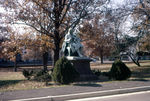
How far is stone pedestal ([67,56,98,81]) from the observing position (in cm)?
1160

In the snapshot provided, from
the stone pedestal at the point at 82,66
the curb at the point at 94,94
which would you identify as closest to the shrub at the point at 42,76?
the stone pedestal at the point at 82,66

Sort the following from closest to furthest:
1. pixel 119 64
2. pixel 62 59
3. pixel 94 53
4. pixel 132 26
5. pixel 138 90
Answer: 1. pixel 138 90
2. pixel 62 59
3. pixel 119 64
4. pixel 132 26
5. pixel 94 53

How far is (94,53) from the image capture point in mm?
42188

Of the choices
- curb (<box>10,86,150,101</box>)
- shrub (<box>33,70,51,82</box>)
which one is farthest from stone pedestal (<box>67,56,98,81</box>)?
curb (<box>10,86,150,101</box>)

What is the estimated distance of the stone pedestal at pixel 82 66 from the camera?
38.1 ft

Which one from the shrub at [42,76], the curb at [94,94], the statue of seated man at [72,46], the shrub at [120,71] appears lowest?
the curb at [94,94]

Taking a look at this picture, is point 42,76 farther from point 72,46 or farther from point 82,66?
point 72,46

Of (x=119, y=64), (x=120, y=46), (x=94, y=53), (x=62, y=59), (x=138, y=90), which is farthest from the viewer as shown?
(x=94, y=53)

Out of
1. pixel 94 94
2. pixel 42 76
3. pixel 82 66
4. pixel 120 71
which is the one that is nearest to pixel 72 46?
pixel 82 66

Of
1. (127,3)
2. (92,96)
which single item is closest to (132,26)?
(127,3)

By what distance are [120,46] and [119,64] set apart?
1533 cm

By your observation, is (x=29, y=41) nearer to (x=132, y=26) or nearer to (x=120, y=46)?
(x=132, y=26)

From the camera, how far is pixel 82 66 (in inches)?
473

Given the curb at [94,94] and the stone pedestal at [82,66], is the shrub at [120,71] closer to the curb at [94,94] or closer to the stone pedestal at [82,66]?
the stone pedestal at [82,66]
